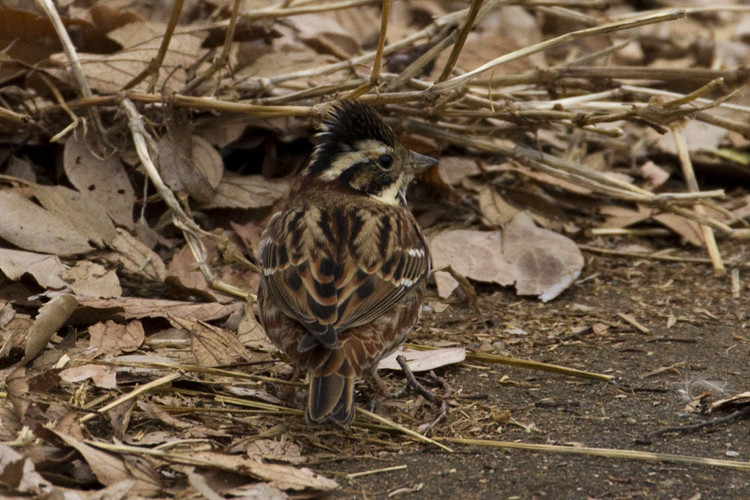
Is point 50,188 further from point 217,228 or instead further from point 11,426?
point 11,426

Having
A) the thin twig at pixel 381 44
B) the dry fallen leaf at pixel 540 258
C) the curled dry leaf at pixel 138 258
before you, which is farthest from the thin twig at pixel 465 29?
the curled dry leaf at pixel 138 258

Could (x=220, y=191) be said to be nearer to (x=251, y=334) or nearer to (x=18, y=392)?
(x=251, y=334)

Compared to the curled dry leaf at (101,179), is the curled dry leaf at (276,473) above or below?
below

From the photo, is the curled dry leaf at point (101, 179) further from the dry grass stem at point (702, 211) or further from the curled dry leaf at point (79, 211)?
the dry grass stem at point (702, 211)

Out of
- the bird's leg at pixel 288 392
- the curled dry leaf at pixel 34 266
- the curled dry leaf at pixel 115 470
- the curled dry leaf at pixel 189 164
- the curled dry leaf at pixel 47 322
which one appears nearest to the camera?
the curled dry leaf at pixel 115 470

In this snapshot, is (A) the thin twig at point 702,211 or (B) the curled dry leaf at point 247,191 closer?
(B) the curled dry leaf at point 247,191

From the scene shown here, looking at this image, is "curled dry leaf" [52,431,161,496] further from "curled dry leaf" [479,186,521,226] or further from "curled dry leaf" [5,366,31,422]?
"curled dry leaf" [479,186,521,226]

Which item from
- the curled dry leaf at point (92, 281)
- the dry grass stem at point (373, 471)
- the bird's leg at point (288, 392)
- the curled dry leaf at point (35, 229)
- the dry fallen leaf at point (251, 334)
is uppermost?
the curled dry leaf at point (35, 229)

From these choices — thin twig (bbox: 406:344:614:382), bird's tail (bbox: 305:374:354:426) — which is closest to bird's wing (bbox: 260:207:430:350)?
bird's tail (bbox: 305:374:354:426)
